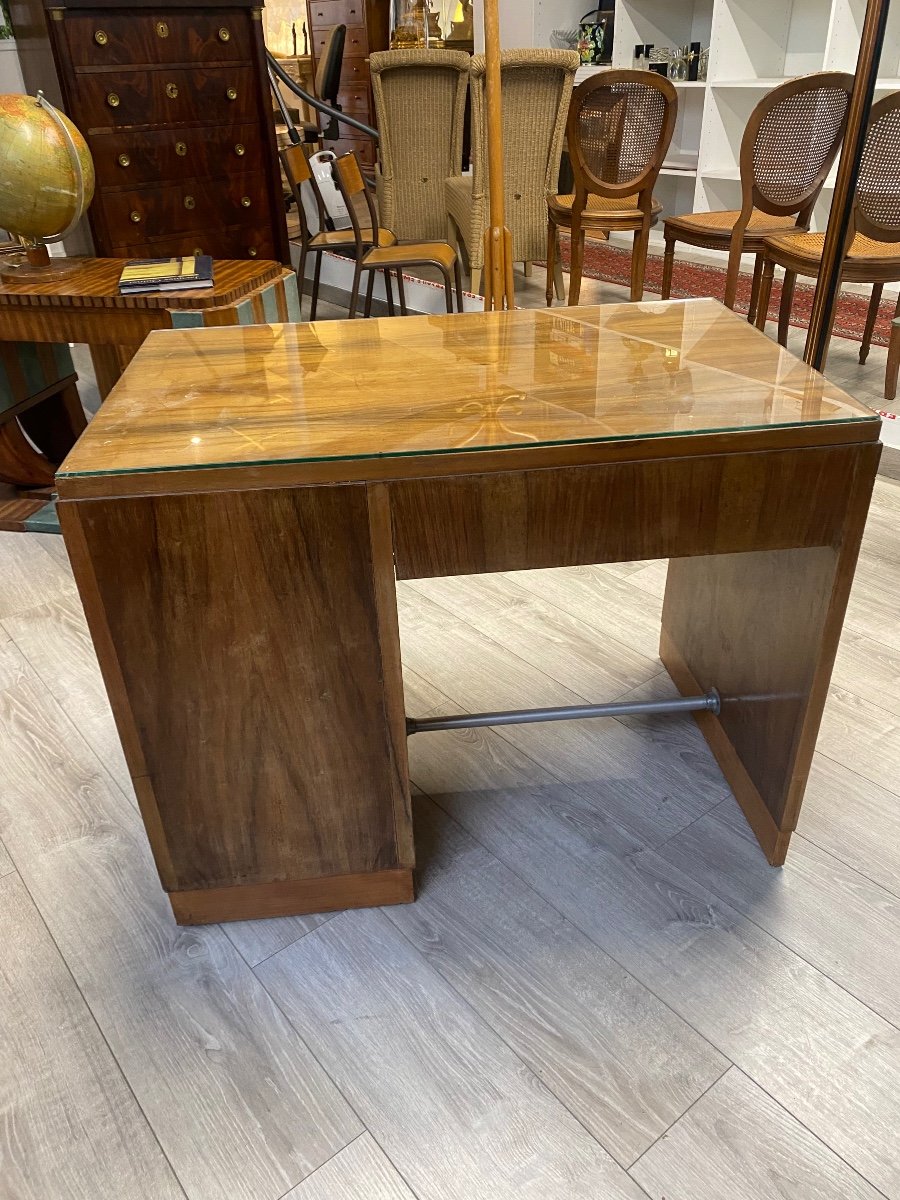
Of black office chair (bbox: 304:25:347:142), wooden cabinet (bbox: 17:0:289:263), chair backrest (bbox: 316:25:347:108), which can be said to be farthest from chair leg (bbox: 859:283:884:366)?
chair backrest (bbox: 316:25:347:108)

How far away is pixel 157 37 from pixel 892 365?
8.71 feet

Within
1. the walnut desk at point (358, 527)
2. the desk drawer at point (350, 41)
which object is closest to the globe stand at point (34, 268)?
the walnut desk at point (358, 527)

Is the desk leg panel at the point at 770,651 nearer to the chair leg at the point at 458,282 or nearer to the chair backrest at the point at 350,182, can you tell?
the chair leg at the point at 458,282

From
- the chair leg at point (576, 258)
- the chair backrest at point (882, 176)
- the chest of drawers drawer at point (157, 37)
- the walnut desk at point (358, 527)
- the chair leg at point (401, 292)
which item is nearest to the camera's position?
the walnut desk at point (358, 527)

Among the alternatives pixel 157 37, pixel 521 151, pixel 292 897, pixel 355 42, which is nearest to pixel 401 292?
pixel 521 151

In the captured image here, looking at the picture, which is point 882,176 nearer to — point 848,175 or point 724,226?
point 724,226

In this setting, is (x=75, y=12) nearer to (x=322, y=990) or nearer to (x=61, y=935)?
(x=61, y=935)

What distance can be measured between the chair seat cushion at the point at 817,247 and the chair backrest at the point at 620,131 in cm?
72

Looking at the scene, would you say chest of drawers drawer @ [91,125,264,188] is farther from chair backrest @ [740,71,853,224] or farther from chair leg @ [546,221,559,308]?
chair backrest @ [740,71,853,224]

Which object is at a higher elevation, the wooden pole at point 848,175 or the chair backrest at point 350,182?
the wooden pole at point 848,175

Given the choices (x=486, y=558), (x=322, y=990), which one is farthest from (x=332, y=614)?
(x=322, y=990)

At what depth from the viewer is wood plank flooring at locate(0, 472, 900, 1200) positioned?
1.02 m

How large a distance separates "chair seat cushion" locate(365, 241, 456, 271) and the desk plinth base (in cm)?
273

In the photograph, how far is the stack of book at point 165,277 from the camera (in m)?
2.16
